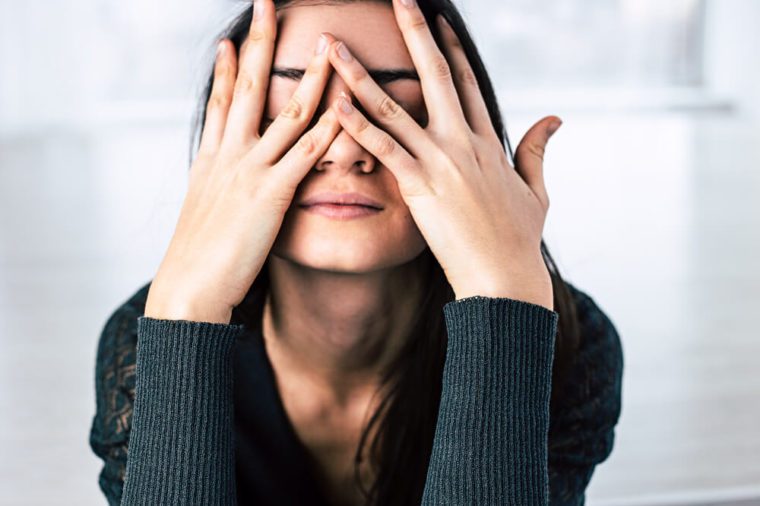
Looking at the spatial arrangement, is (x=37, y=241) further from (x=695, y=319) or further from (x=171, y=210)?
(x=695, y=319)

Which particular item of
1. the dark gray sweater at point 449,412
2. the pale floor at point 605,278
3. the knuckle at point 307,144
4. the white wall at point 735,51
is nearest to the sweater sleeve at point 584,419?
the dark gray sweater at point 449,412

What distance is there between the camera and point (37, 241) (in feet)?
14.3

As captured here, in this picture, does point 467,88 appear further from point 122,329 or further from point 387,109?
point 122,329

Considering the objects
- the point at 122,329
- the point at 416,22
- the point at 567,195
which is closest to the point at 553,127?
the point at 416,22

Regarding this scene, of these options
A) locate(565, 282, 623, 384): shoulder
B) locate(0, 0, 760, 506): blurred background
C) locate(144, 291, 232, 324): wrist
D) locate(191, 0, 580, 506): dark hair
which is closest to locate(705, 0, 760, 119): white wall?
locate(0, 0, 760, 506): blurred background

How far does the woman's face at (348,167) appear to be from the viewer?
1229mm

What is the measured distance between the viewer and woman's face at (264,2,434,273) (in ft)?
4.03

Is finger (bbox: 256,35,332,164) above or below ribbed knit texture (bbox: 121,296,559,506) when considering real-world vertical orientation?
above

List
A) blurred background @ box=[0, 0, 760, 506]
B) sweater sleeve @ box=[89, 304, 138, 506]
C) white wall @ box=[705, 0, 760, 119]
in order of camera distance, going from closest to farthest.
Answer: sweater sleeve @ box=[89, 304, 138, 506] < blurred background @ box=[0, 0, 760, 506] < white wall @ box=[705, 0, 760, 119]

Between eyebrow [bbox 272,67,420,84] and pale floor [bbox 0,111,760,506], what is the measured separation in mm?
797

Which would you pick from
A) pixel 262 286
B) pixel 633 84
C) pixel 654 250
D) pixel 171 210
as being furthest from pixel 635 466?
pixel 633 84

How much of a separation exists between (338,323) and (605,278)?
244 centimetres

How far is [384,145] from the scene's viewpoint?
118 centimetres

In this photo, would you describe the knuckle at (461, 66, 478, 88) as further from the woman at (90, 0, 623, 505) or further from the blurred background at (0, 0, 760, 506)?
the blurred background at (0, 0, 760, 506)
